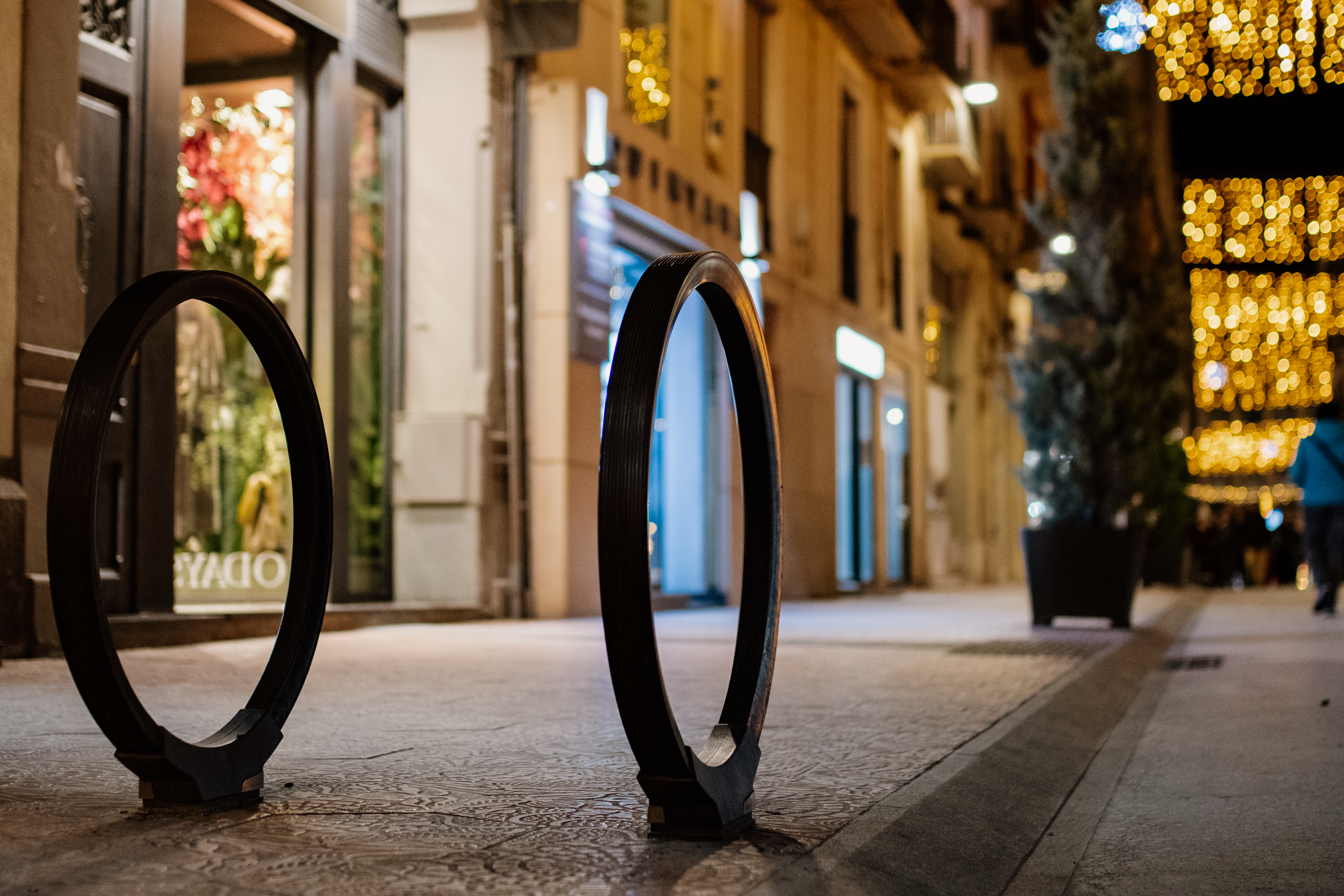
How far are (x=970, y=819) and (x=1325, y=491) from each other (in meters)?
9.97

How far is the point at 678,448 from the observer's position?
1407 cm

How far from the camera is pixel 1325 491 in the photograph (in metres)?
11.7

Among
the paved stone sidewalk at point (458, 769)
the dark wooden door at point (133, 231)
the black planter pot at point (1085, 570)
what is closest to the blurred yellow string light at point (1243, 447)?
the black planter pot at point (1085, 570)

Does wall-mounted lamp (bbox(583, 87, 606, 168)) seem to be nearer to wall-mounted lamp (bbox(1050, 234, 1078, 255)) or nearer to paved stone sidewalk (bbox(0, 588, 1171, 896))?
wall-mounted lamp (bbox(1050, 234, 1078, 255))

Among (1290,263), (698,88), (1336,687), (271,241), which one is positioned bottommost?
(1336,687)

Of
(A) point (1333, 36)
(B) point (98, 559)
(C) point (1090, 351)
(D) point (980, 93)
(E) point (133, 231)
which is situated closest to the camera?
(B) point (98, 559)

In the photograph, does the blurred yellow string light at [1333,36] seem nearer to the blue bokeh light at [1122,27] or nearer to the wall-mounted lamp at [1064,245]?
the blue bokeh light at [1122,27]

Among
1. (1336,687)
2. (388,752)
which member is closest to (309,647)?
(388,752)

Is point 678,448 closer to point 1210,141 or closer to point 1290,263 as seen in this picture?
point 1290,263

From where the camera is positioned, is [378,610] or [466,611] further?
[466,611]

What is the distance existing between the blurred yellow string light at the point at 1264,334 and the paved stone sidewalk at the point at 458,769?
33.7 m

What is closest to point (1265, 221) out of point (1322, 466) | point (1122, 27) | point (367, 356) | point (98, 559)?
point (1322, 466)

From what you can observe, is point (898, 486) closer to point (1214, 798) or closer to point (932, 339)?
point (932, 339)

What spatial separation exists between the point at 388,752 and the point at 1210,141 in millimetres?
44044
